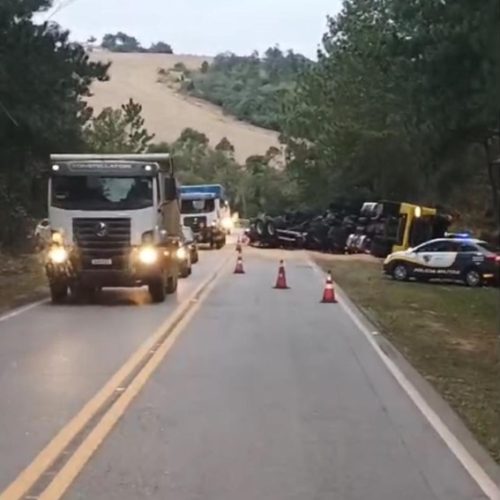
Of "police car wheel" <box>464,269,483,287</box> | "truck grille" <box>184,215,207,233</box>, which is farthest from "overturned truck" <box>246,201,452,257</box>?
"police car wheel" <box>464,269,483,287</box>

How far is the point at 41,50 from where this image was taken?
37.7 metres

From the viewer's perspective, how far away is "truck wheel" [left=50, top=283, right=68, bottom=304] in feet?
89.7

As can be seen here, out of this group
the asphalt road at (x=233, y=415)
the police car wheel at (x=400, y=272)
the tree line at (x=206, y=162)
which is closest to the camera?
the asphalt road at (x=233, y=415)

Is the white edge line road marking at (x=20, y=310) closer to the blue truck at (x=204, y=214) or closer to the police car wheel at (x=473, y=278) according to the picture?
the police car wheel at (x=473, y=278)

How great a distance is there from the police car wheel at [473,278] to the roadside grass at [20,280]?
40.7 feet

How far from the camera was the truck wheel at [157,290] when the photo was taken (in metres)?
27.0

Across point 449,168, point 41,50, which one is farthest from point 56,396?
point 41,50

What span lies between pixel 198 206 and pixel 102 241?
132 feet

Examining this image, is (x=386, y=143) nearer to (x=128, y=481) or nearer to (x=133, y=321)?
(x=133, y=321)

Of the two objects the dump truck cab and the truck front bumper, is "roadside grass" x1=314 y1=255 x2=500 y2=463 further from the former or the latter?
the dump truck cab

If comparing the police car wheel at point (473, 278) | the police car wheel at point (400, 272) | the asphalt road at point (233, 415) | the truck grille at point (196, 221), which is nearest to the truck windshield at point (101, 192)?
the asphalt road at point (233, 415)

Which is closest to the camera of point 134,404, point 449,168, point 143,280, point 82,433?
point 82,433

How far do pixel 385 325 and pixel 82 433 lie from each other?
1314 centimetres

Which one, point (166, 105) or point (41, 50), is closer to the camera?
point (41, 50)
